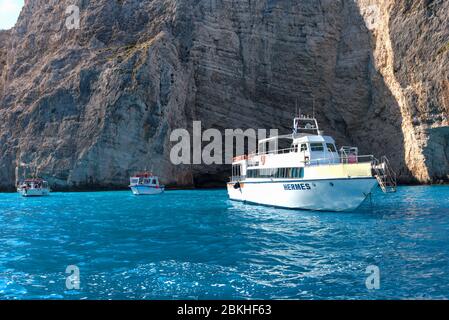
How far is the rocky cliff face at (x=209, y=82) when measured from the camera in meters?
65.8

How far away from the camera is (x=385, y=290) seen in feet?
33.0

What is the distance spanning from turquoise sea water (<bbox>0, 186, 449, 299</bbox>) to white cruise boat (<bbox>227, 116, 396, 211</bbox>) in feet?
6.70

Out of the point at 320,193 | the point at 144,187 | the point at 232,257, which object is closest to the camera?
the point at 232,257

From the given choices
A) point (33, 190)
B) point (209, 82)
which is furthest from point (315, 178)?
point (209, 82)

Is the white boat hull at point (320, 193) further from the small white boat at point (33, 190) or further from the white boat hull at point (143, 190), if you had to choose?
the small white boat at point (33, 190)

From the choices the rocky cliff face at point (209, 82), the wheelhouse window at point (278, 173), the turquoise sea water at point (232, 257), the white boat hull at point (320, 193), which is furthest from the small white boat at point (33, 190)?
the white boat hull at point (320, 193)

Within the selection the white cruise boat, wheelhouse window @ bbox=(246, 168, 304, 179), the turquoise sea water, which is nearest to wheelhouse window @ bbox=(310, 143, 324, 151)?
the white cruise boat

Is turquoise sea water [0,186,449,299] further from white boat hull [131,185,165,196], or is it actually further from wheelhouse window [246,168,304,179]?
white boat hull [131,185,165,196]

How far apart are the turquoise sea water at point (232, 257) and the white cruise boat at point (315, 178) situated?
2043 millimetres

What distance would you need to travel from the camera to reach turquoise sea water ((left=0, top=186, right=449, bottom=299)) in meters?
10.5

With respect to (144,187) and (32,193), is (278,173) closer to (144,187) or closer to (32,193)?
(144,187)


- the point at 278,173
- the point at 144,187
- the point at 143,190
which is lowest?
the point at 143,190

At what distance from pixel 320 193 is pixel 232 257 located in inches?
569

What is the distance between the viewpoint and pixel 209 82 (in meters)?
73.4
